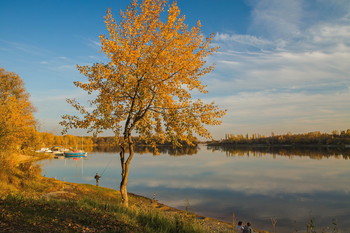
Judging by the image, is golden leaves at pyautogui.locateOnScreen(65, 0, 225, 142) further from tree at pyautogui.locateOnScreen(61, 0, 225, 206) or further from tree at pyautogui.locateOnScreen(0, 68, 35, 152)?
tree at pyautogui.locateOnScreen(0, 68, 35, 152)

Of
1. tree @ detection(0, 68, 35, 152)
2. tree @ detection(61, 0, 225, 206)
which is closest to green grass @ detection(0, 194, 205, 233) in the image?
tree @ detection(61, 0, 225, 206)

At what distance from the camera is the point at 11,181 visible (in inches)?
1001

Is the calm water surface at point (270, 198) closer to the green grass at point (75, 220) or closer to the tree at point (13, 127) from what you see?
the green grass at point (75, 220)

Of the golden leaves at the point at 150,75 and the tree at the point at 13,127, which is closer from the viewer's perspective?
Answer: the golden leaves at the point at 150,75

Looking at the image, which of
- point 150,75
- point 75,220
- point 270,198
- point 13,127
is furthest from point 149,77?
point 270,198

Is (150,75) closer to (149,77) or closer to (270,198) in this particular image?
(149,77)

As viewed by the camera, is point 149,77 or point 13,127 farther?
point 13,127

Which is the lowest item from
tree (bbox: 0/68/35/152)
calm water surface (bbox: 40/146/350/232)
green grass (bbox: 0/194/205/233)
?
calm water surface (bbox: 40/146/350/232)

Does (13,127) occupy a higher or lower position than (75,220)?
higher

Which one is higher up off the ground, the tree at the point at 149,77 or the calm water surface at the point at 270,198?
the tree at the point at 149,77

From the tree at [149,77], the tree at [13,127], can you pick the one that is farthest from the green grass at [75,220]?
the tree at [13,127]

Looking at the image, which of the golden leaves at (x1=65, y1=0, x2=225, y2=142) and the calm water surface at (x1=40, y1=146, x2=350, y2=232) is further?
the calm water surface at (x1=40, y1=146, x2=350, y2=232)

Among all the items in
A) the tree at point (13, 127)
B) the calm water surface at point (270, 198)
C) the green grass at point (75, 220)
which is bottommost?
the calm water surface at point (270, 198)

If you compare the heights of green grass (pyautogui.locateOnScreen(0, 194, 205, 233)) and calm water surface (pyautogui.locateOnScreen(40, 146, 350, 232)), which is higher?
green grass (pyautogui.locateOnScreen(0, 194, 205, 233))
